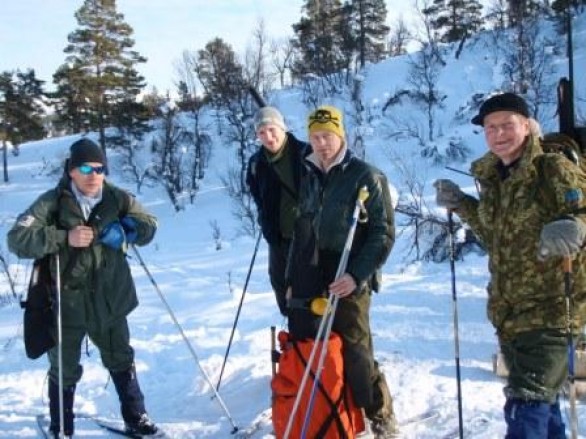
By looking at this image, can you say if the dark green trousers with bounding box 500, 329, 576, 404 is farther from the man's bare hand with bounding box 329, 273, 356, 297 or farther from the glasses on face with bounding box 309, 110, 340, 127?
the glasses on face with bounding box 309, 110, 340, 127

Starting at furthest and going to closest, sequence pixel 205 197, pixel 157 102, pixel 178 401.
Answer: pixel 157 102
pixel 205 197
pixel 178 401

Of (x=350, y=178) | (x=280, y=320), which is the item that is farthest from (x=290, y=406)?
(x=280, y=320)

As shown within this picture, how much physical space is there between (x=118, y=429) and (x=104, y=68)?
3247cm

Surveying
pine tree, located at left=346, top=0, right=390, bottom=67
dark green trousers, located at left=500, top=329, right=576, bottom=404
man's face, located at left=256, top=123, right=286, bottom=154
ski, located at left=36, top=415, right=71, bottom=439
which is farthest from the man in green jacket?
pine tree, located at left=346, top=0, right=390, bottom=67

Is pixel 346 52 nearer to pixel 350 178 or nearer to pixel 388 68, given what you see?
pixel 388 68

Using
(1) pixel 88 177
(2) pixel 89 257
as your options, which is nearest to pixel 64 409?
(2) pixel 89 257

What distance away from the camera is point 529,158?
279 centimetres

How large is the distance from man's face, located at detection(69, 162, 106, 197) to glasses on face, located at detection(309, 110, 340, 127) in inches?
54.6

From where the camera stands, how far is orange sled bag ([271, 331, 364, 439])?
339cm

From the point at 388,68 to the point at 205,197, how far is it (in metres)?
12.4

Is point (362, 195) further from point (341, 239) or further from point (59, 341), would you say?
point (59, 341)

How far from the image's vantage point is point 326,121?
3486mm

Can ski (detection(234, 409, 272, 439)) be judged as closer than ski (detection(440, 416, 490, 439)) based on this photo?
No

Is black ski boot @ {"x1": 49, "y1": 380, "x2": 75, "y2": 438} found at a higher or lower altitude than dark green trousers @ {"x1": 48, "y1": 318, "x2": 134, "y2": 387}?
lower
